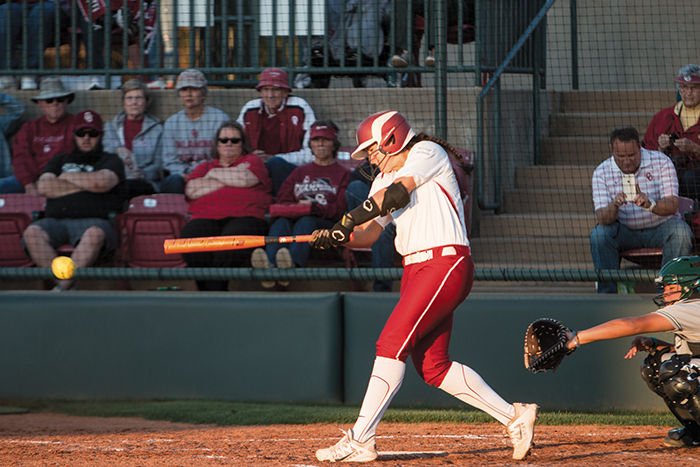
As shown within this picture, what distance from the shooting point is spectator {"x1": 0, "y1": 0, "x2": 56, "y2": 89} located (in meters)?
9.32

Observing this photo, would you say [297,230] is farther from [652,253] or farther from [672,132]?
[672,132]

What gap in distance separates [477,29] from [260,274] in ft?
10.4

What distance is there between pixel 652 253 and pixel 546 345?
2497 millimetres

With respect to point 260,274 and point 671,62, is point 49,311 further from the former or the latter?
point 671,62

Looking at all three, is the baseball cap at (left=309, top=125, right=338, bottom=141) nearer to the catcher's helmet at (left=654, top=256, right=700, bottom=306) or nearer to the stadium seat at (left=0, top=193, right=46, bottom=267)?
the stadium seat at (left=0, top=193, right=46, bottom=267)

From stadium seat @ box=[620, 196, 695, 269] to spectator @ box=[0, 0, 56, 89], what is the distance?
574 cm

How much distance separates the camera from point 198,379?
23.4 ft

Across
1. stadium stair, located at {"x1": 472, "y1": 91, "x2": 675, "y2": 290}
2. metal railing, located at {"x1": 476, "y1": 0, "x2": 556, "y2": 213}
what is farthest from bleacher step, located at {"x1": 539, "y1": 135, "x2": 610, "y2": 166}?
metal railing, located at {"x1": 476, "y1": 0, "x2": 556, "y2": 213}

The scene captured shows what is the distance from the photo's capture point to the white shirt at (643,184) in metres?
6.98

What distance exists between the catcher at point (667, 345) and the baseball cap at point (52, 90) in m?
5.68

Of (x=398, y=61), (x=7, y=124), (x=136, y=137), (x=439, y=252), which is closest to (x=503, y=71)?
(x=398, y=61)

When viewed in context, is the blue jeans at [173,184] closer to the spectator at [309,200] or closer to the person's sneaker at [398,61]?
the spectator at [309,200]

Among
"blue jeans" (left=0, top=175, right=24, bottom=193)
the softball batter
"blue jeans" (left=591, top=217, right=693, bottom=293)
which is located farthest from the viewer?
"blue jeans" (left=0, top=175, right=24, bottom=193)

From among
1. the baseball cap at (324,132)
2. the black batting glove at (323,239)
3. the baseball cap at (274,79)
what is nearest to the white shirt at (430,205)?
the black batting glove at (323,239)
